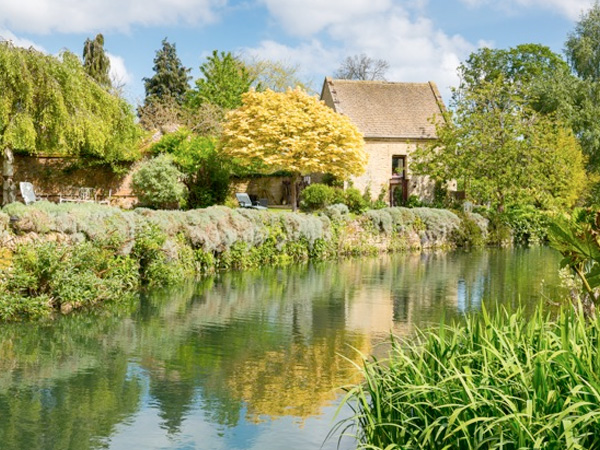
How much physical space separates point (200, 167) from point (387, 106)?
467 inches

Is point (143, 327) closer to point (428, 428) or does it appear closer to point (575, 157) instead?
point (428, 428)

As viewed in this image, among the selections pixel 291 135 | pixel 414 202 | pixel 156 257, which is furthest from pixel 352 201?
pixel 156 257

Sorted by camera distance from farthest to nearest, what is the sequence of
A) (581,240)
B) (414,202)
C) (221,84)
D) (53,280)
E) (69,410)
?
1. (221,84)
2. (414,202)
3. (53,280)
4. (69,410)
5. (581,240)

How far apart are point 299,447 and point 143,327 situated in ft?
18.9

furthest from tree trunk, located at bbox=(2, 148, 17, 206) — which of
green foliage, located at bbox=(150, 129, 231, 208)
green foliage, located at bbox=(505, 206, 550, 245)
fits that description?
green foliage, located at bbox=(505, 206, 550, 245)

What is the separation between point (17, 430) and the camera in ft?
22.3

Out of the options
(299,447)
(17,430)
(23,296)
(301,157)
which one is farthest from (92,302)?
(301,157)

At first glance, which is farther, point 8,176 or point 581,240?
point 8,176

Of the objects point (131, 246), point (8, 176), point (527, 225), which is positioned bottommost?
point (131, 246)

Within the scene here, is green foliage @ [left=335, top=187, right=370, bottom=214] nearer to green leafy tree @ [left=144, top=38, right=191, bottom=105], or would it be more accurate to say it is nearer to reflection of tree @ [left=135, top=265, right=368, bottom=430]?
reflection of tree @ [left=135, top=265, right=368, bottom=430]

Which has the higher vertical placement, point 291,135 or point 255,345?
point 291,135

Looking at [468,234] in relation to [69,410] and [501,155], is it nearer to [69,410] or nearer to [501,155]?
[501,155]

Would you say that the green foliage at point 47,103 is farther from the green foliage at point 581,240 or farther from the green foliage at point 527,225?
the green foliage at point 581,240

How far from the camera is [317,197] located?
1233 inches
